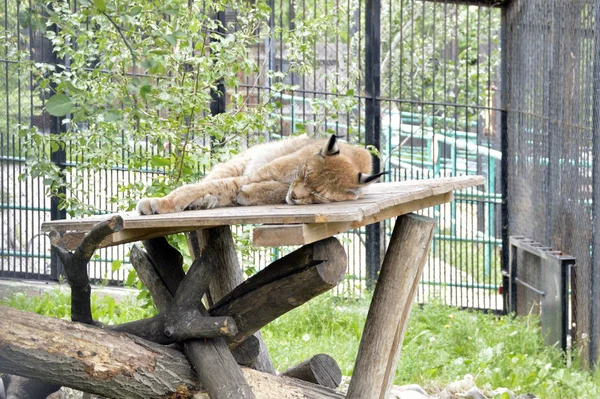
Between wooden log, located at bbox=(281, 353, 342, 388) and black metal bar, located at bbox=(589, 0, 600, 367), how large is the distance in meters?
3.06

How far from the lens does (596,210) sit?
6.83m

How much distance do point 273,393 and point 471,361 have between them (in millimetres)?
3449

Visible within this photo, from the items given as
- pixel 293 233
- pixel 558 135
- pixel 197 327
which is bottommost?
pixel 197 327

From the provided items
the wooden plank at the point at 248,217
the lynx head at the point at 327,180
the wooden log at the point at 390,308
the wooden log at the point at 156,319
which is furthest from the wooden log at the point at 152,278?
the wooden log at the point at 390,308

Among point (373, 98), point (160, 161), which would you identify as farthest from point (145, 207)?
point (373, 98)

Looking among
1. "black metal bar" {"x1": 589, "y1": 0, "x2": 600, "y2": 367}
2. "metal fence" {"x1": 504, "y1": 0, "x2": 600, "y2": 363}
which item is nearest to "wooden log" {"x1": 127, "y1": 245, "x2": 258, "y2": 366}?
"black metal bar" {"x1": 589, "y1": 0, "x2": 600, "y2": 367}

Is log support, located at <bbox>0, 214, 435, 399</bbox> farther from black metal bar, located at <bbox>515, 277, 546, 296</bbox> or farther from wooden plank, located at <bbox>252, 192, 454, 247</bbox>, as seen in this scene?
black metal bar, located at <bbox>515, 277, 546, 296</bbox>

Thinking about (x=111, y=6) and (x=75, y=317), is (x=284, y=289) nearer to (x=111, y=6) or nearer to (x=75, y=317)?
(x=75, y=317)

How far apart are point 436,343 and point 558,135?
215 centimetres

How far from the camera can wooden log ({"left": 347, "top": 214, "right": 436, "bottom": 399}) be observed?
Result: 4.30 metres

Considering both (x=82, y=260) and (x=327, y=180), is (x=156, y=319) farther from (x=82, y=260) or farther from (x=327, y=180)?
(x=327, y=180)

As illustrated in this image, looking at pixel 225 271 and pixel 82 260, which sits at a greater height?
pixel 82 260

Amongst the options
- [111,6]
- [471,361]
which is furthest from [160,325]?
[471,361]

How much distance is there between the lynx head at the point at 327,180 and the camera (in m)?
4.21
